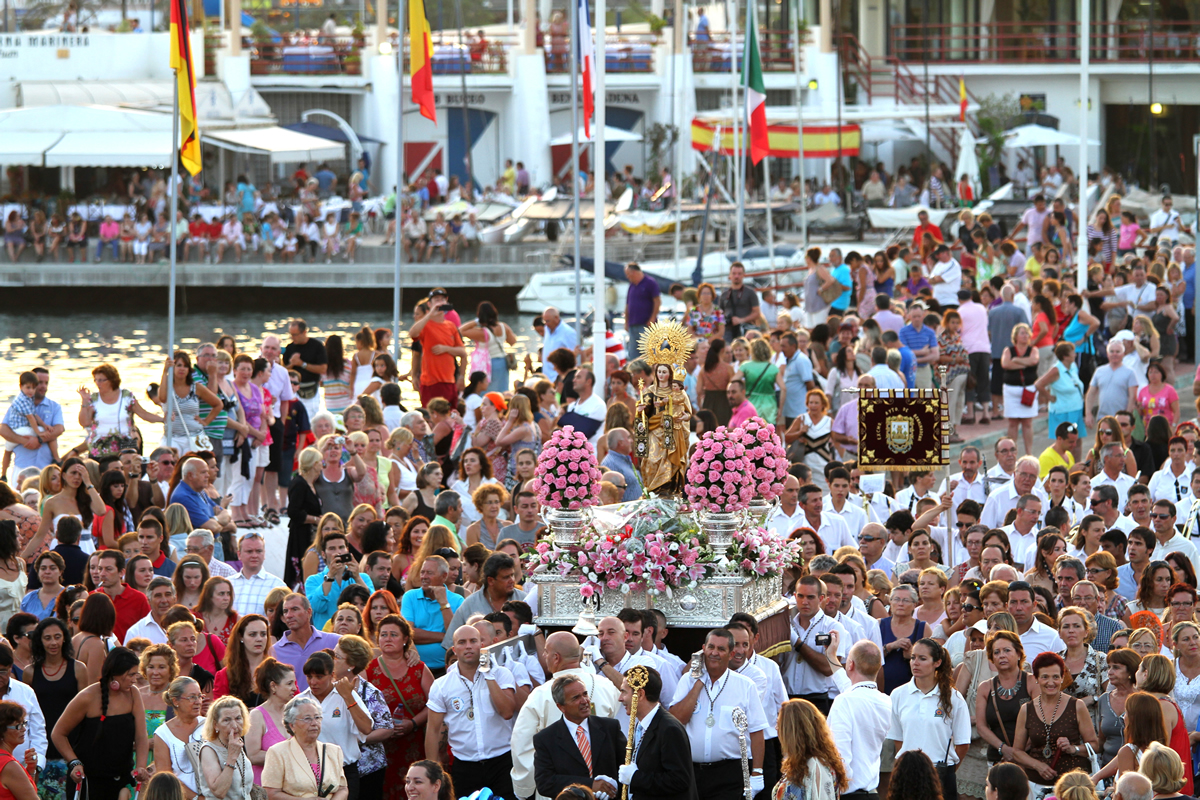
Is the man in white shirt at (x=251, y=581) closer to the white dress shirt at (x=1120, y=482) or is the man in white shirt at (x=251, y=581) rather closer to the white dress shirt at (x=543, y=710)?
the white dress shirt at (x=543, y=710)

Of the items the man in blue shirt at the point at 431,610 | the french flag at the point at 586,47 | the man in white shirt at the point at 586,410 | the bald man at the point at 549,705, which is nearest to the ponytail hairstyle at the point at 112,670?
the man in blue shirt at the point at 431,610

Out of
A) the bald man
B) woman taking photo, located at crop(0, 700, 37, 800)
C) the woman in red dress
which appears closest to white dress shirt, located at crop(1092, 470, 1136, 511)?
the bald man

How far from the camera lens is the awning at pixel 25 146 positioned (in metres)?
38.3

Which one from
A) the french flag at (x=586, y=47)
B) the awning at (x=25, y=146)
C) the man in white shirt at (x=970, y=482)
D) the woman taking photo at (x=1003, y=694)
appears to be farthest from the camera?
the awning at (x=25, y=146)

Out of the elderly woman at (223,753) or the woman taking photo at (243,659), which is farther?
the woman taking photo at (243,659)

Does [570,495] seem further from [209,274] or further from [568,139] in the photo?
[568,139]

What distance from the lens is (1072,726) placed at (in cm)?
866

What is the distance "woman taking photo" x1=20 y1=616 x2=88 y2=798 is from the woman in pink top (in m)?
10.2

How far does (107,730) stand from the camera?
8.67 meters

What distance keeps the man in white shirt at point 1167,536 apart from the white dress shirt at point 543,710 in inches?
195

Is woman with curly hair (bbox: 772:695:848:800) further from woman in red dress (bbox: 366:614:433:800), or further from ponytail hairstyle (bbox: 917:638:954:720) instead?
woman in red dress (bbox: 366:614:433:800)

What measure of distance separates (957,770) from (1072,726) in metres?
0.74

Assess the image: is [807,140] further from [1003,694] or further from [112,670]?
[112,670]

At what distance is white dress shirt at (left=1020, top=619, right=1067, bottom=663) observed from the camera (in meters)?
9.48
